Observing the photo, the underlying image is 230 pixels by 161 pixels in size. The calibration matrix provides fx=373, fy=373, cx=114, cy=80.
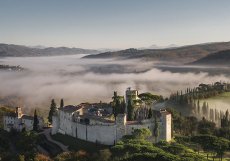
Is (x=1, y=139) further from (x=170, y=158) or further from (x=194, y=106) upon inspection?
(x=194, y=106)

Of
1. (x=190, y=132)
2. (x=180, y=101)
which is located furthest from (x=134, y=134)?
(x=180, y=101)

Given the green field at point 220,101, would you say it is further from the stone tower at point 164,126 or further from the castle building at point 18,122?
the castle building at point 18,122

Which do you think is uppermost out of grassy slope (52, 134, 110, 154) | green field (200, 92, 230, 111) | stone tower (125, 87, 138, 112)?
stone tower (125, 87, 138, 112)

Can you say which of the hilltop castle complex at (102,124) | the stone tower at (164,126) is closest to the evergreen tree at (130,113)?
the hilltop castle complex at (102,124)

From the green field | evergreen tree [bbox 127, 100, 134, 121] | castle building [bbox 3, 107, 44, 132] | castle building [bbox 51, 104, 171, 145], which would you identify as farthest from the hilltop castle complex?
the green field

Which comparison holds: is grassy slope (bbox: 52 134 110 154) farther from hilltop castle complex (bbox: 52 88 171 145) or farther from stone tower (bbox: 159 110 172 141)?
stone tower (bbox: 159 110 172 141)

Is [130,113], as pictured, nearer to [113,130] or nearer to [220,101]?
[113,130]

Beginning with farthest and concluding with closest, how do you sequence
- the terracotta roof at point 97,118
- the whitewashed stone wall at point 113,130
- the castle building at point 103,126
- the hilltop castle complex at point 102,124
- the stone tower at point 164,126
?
the terracotta roof at point 97,118, the stone tower at point 164,126, the hilltop castle complex at point 102,124, the castle building at point 103,126, the whitewashed stone wall at point 113,130
